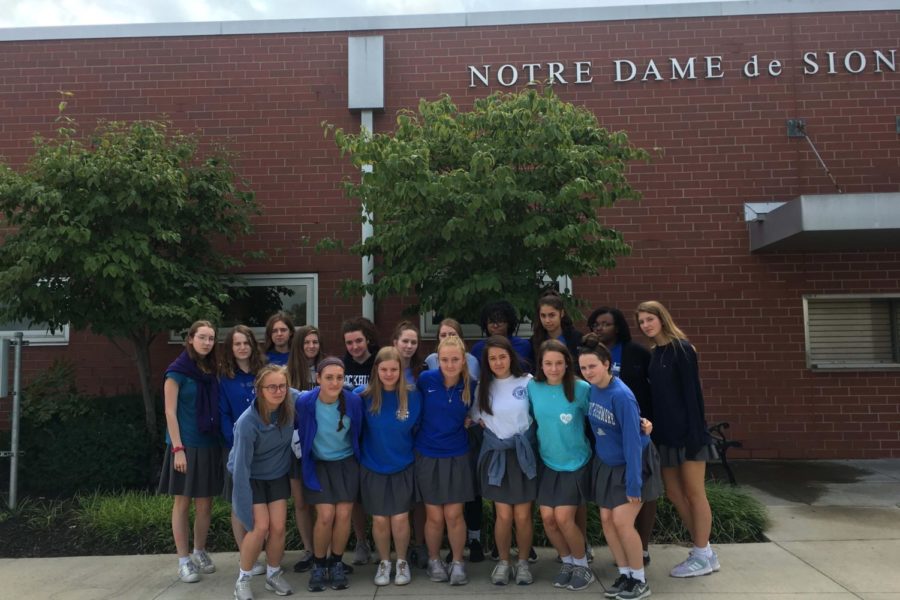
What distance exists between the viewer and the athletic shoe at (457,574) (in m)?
4.50

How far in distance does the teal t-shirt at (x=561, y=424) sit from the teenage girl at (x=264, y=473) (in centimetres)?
156

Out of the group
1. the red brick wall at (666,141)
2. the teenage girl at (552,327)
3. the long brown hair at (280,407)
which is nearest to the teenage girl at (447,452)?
the teenage girl at (552,327)

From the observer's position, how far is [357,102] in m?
8.73

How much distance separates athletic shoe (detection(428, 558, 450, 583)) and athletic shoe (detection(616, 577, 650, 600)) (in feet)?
3.62

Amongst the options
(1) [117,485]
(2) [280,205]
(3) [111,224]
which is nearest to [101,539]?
(1) [117,485]

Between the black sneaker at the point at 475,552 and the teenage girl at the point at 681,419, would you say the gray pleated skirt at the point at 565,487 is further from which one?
the black sneaker at the point at 475,552

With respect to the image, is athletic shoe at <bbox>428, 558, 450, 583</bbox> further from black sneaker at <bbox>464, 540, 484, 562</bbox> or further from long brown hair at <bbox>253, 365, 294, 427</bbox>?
long brown hair at <bbox>253, 365, 294, 427</bbox>

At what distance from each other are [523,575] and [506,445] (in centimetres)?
85

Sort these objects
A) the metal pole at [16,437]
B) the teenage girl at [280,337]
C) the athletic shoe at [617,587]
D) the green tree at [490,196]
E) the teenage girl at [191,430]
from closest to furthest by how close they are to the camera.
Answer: the athletic shoe at [617,587] < the teenage girl at [191,430] < the teenage girl at [280,337] < the green tree at [490,196] < the metal pole at [16,437]

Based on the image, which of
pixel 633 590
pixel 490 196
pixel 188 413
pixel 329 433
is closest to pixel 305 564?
pixel 329 433

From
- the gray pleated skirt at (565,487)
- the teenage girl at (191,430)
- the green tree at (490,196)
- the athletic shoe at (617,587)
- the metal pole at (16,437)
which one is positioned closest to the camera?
the athletic shoe at (617,587)

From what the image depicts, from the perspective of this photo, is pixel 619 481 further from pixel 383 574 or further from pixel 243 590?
pixel 243 590

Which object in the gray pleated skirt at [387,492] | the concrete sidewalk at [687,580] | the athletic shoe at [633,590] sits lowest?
the concrete sidewalk at [687,580]

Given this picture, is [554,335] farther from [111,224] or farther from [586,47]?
[586,47]
